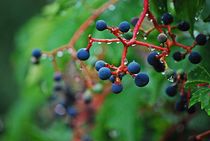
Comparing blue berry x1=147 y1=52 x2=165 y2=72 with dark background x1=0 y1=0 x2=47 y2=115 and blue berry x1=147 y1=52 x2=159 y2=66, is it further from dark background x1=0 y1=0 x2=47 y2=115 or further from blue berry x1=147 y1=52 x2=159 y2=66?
dark background x1=0 y1=0 x2=47 y2=115

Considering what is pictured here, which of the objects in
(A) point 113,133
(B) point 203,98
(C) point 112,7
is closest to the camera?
(B) point 203,98

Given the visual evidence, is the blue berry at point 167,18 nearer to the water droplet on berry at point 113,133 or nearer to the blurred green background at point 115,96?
the blurred green background at point 115,96

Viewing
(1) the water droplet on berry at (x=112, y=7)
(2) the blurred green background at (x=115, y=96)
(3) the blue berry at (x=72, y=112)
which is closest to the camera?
(2) the blurred green background at (x=115, y=96)

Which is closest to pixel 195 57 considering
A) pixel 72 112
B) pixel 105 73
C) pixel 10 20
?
pixel 105 73

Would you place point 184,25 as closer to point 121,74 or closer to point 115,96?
point 121,74

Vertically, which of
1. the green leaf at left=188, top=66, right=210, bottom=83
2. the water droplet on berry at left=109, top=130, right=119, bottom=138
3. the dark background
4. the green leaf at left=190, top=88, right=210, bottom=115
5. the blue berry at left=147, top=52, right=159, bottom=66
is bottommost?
the green leaf at left=190, top=88, right=210, bottom=115

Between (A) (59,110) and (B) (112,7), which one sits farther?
(A) (59,110)

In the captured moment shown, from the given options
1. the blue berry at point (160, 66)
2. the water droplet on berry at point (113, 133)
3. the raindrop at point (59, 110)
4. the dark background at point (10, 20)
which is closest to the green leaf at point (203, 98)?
the blue berry at point (160, 66)

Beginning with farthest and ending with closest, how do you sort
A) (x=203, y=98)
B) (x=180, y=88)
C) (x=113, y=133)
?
1. (x=113, y=133)
2. (x=180, y=88)
3. (x=203, y=98)

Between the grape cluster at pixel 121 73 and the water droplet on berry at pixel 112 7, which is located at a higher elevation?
the water droplet on berry at pixel 112 7

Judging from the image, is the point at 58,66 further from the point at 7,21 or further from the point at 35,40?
the point at 7,21

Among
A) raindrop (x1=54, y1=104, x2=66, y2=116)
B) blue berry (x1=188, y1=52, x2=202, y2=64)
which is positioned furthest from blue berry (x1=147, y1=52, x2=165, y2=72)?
raindrop (x1=54, y1=104, x2=66, y2=116)
